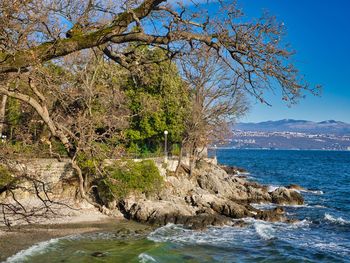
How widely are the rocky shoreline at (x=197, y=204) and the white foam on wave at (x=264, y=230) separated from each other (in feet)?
4.79

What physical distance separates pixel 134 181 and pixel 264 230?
8435 millimetres

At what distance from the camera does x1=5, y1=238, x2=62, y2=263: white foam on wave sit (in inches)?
621

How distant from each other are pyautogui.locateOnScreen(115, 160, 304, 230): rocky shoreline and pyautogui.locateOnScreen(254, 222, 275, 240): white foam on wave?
1.46 m

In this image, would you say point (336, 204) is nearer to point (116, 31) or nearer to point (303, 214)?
point (303, 214)

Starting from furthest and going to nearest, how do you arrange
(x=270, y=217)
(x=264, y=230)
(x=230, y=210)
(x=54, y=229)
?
(x=230, y=210)
(x=270, y=217)
(x=264, y=230)
(x=54, y=229)

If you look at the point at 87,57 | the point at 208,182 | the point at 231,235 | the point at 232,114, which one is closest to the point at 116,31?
the point at 231,235

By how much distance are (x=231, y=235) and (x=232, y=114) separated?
19.8 meters

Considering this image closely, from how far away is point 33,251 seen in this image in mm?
17016

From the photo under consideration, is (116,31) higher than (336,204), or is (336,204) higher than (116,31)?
(116,31)

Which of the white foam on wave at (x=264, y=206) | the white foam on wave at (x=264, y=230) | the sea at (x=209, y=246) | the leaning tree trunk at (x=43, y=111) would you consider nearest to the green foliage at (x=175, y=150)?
the white foam on wave at (x=264, y=206)

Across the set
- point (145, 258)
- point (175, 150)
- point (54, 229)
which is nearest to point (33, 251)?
point (54, 229)

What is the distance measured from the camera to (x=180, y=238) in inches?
819

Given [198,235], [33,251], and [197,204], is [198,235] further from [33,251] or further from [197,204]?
[33,251]

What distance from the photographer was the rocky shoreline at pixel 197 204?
24203 mm
